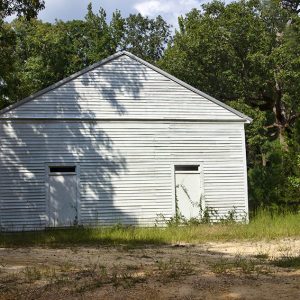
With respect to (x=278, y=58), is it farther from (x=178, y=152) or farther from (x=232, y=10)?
(x=178, y=152)

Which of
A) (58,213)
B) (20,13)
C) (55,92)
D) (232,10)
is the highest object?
(232,10)

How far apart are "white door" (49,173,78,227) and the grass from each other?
0.67 metres

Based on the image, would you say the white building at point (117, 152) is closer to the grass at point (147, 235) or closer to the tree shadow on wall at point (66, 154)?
the tree shadow on wall at point (66, 154)

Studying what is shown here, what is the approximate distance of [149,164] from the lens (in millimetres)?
18844

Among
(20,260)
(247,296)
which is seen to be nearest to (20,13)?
(20,260)

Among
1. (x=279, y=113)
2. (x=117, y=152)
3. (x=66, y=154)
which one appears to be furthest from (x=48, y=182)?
(x=279, y=113)

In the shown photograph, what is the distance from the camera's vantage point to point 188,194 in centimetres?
1895

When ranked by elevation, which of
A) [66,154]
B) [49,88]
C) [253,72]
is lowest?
[66,154]

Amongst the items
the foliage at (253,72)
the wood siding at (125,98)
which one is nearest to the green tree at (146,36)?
the foliage at (253,72)

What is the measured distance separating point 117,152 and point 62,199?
2497 mm

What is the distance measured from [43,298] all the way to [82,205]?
11607 millimetres

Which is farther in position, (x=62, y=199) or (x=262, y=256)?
(x=62, y=199)

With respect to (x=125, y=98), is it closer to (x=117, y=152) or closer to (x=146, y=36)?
(x=117, y=152)

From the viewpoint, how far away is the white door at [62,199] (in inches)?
715
